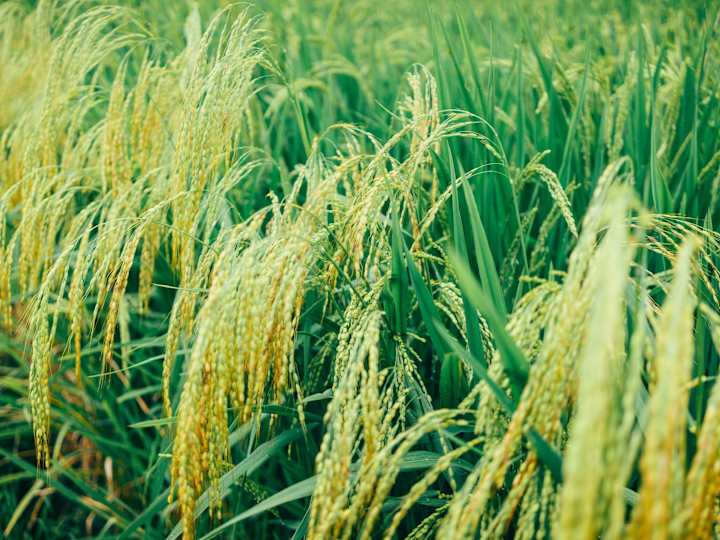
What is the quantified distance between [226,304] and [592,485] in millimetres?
592

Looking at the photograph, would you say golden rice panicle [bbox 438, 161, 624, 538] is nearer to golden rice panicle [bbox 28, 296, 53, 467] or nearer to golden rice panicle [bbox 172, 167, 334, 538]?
golden rice panicle [bbox 172, 167, 334, 538]

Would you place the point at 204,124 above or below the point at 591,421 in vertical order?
above

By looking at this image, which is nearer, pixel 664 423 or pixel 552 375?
pixel 664 423

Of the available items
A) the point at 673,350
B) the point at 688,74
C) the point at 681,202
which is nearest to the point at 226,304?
the point at 673,350

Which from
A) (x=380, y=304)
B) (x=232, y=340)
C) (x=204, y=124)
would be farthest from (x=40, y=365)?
(x=380, y=304)

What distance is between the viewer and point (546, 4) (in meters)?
3.89

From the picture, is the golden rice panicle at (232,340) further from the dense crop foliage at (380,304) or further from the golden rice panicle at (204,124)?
the golden rice panicle at (204,124)

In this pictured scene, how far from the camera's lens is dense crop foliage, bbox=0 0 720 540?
0.78 m

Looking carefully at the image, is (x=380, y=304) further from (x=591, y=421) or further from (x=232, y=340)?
(x=591, y=421)

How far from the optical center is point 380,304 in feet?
4.36

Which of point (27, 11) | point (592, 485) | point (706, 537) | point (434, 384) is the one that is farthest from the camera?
point (27, 11)

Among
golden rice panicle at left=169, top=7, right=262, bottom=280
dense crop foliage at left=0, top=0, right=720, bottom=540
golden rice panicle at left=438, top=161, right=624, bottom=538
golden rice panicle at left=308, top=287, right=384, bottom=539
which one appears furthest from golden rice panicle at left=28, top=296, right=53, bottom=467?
golden rice panicle at left=438, top=161, right=624, bottom=538

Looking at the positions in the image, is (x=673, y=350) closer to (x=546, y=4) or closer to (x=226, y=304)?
(x=226, y=304)

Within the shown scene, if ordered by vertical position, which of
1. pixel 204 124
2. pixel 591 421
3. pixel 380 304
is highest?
pixel 204 124
